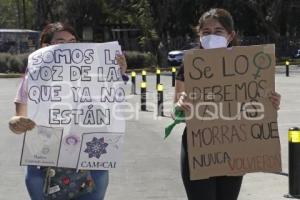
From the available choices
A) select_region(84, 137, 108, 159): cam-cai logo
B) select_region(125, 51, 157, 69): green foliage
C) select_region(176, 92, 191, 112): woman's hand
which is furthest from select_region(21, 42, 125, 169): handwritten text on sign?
select_region(125, 51, 157, 69): green foliage

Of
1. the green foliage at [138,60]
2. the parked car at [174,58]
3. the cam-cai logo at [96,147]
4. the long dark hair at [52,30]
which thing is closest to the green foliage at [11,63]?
the green foliage at [138,60]

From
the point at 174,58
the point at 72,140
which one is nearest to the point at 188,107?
the point at 72,140

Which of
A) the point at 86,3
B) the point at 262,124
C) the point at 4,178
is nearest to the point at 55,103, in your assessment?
the point at 262,124

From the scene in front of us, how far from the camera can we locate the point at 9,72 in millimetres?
38656

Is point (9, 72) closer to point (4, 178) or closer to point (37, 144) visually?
point (4, 178)

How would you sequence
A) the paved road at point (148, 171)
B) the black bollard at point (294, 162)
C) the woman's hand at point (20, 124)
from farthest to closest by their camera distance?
the paved road at point (148, 171), the black bollard at point (294, 162), the woman's hand at point (20, 124)

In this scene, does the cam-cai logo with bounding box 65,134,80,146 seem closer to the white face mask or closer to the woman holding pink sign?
the woman holding pink sign

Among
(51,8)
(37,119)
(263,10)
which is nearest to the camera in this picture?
(37,119)

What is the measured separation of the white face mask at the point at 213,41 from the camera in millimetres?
4320

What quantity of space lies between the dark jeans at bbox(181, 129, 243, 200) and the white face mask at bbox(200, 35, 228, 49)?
0.62m

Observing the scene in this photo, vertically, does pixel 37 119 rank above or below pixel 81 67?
below

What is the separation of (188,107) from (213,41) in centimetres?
47

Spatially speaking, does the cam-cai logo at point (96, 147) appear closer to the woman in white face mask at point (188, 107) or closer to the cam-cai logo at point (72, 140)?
the cam-cai logo at point (72, 140)

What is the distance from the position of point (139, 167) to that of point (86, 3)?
51144mm
